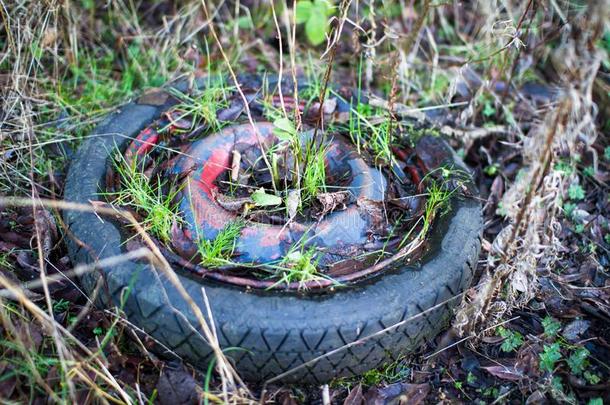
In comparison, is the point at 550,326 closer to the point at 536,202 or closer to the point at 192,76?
the point at 536,202

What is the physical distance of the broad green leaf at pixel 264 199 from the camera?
8.13 feet

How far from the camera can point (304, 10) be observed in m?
3.47

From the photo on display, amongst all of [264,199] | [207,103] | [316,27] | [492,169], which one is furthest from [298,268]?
[316,27]

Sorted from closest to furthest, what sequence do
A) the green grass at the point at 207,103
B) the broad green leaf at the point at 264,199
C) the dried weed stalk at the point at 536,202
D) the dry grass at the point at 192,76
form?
the dried weed stalk at the point at 536,202 < the dry grass at the point at 192,76 < the broad green leaf at the point at 264,199 < the green grass at the point at 207,103

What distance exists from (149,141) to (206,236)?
0.63 m

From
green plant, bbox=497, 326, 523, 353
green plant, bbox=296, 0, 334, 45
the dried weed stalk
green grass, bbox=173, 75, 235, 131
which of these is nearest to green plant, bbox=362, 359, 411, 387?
the dried weed stalk

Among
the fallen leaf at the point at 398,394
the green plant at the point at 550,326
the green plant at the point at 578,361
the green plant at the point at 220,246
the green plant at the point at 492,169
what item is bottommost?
the green plant at the point at 578,361

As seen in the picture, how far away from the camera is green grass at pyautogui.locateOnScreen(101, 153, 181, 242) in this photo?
2.42 m

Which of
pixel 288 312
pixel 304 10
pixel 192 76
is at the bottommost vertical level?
pixel 288 312

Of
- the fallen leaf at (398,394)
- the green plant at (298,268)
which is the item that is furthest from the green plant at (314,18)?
the fallen leaf at (398,394)

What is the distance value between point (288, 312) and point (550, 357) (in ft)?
3.70

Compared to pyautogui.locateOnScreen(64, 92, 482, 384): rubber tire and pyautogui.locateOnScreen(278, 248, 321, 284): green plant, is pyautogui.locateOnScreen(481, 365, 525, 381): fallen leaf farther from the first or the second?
pyautogui.locateOnScreen(278, 248, 321, 284): green plant

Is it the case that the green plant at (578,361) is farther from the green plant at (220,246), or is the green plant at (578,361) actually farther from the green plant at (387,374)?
the green plant at (220,246)

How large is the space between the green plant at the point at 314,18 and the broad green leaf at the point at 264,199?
125 cm
